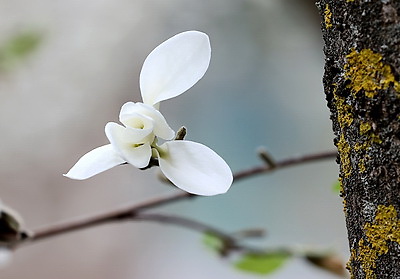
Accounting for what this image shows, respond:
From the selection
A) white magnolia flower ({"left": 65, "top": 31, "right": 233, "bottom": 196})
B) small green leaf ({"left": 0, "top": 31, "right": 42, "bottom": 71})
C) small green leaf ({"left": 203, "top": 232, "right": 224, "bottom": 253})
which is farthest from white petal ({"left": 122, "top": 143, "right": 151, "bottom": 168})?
small green leaf ({"left": 0, "top": 31, "right": 42, "bottom": 71})

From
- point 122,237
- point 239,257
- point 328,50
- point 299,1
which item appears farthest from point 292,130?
point 328,50

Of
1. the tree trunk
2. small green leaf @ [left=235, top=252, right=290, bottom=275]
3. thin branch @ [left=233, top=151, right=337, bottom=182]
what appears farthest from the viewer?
small green leaf @ [left=235, top=252, right=290, bottom=275]

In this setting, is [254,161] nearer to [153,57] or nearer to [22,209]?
[22,209]

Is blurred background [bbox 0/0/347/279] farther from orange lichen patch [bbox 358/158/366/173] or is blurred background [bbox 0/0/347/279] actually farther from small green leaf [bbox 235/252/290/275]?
orange lichen patch [bbox 358/158/366/173]

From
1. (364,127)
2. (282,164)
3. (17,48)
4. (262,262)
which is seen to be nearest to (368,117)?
(364,127)

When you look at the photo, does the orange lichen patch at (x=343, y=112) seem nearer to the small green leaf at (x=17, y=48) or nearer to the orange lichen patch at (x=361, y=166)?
the orange lichen patch at (x=361, y=166)

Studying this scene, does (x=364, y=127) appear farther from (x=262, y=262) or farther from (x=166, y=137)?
(x=262, y=262)
